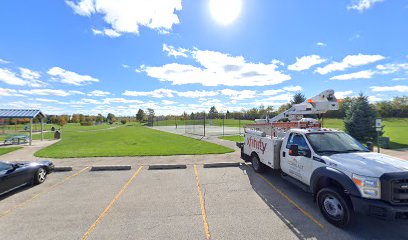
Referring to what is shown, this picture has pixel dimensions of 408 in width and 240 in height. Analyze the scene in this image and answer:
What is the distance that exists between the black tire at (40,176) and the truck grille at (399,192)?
1078 centimetres

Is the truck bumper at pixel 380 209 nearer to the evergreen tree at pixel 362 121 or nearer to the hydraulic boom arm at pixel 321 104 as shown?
the hydraulic boom arm at pixel 321 104

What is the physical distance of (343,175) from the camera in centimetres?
443

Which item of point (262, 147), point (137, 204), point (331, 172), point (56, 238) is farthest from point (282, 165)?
point (56, 238)

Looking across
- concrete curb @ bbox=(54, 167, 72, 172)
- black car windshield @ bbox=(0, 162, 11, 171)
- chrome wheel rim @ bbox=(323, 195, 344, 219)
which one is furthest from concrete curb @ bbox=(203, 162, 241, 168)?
black car windshield @ bbox=(0, 162, 11, 171)

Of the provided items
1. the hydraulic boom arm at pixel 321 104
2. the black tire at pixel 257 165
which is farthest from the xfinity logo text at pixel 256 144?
the hydraulic boom arm at pixel 321 104

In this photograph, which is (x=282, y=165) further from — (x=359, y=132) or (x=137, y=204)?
(x=359, y=132)

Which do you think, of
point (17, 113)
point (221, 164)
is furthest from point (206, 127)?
point (221, 164)

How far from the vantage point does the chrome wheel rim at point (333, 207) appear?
14.9 ft

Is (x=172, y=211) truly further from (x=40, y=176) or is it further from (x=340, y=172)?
(x=40, y=176)

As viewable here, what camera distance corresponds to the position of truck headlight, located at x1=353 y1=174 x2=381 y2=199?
3.98 meters

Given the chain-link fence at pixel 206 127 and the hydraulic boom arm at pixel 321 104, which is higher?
the hydraulic boom arm at pixel 321 104

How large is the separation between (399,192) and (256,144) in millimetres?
5269

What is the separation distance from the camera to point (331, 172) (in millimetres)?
4703

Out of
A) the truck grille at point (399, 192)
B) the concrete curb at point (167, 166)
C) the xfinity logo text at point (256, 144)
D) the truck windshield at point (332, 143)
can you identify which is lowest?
the concrete curb at point (167, 166)
